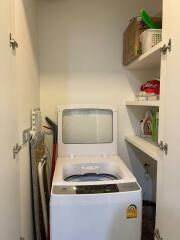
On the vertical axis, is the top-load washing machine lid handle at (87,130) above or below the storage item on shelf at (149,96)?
below

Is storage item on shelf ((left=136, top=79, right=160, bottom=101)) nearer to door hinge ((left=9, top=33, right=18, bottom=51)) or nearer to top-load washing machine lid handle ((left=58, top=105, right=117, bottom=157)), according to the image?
top-load washing machine lid handle ((left=58, top=105, right=117, bottom=157))

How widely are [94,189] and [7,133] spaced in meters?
0.65

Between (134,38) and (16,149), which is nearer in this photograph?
(16,149)

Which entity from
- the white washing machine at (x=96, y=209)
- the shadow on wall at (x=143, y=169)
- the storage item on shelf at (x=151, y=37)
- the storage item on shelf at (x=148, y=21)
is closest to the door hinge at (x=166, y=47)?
the storage item on shelf at (x=151, y=37)

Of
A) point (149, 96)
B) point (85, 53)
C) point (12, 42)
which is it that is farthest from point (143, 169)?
point (12, 42)

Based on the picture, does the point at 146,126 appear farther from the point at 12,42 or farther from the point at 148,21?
the point at 12,42

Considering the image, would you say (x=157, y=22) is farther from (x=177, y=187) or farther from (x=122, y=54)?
(x=177, y=187)

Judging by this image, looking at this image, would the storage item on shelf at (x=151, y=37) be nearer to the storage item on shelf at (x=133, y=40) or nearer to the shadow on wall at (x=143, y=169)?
the storage item on shelf at (x=133, y=40)

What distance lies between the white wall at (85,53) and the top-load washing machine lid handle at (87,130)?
0.23 meters

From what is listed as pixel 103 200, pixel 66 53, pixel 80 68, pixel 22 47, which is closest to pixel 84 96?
pixel 80 68

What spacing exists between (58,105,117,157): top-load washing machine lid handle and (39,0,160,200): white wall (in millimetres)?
231

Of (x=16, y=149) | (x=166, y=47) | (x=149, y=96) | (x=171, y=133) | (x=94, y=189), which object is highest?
(x=166, y=47)

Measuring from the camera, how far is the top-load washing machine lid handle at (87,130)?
221cm

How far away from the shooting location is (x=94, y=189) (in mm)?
1463
